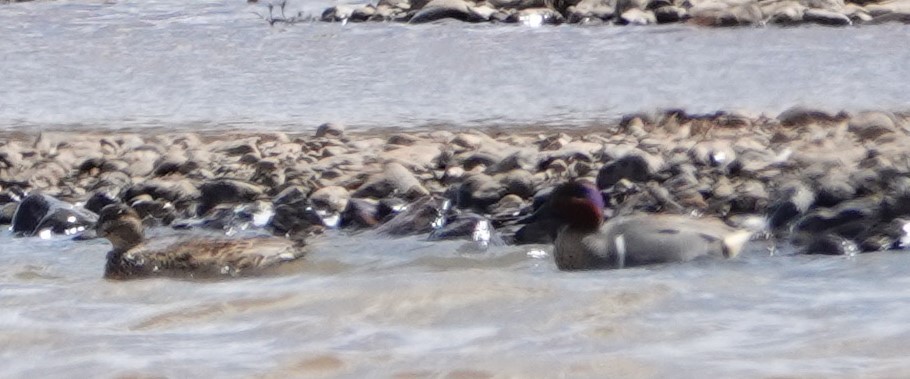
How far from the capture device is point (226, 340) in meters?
6.33

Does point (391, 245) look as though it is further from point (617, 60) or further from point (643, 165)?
point (617, 60)

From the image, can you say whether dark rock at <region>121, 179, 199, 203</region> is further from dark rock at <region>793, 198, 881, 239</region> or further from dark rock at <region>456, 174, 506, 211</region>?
dark rock at <region>793, 198, 881, 239</region>

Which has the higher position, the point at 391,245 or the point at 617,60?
the point at 391,245

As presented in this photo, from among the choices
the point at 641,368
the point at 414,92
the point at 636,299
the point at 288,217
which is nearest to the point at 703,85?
the point at 414,92

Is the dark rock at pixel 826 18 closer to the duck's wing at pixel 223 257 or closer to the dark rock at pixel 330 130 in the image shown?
the dark rock at pixel 330 130

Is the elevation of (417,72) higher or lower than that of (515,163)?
lower

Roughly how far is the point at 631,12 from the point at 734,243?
1253 cm

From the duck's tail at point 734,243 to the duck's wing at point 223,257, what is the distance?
5.81ft

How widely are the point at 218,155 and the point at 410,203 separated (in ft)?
6.11

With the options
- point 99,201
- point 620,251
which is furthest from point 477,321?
point 99,201

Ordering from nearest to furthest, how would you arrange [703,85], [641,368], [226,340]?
[641,368] < [226,340] < [703,85]

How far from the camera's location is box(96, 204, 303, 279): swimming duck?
7.86 meters

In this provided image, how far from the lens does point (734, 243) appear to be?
25.3 feet

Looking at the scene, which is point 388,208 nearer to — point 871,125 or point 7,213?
point 7,213
